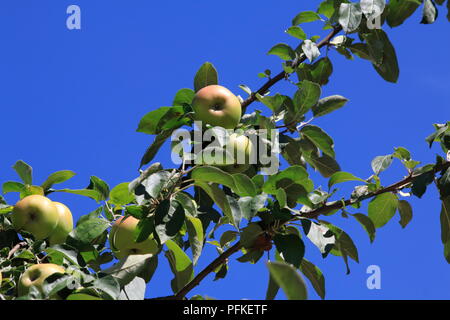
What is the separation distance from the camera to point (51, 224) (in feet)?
7.65

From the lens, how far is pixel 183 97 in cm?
241

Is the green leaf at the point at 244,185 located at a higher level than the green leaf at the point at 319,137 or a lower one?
lower

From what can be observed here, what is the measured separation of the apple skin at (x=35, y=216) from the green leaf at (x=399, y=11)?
1432 millimetres

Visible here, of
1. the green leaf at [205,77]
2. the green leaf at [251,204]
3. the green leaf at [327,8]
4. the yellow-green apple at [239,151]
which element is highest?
the green leaf at [327,8]

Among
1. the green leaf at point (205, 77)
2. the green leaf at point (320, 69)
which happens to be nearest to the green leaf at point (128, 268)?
the green leaf at point (205, 77)

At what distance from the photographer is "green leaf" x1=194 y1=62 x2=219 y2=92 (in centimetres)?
244

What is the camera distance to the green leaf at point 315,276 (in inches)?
87.7

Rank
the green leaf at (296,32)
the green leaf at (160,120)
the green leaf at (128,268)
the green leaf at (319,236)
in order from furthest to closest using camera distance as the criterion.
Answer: the green leaf at (296,32)
the green leaf at (160,120)
the green leaf at (319,236)
the green leaf at (128,268)

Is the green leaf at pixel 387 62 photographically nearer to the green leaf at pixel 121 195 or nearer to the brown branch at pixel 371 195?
the brown branch at pixel 371 195

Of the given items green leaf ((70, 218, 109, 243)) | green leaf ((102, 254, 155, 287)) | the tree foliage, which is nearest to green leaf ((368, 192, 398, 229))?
the tree foliage

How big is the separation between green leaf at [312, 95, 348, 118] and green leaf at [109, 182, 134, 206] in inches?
27.3
